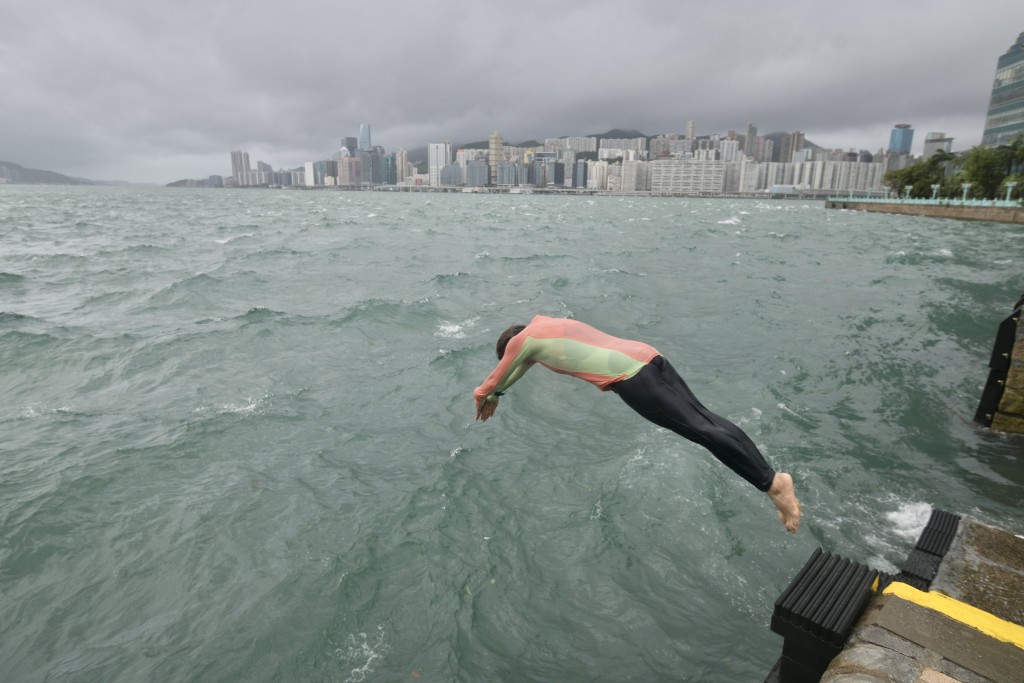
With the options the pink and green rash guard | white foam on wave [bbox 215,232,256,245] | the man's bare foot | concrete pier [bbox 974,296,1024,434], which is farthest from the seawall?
the pink and green rash guard

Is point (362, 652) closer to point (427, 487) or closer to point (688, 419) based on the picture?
point (427, 487)

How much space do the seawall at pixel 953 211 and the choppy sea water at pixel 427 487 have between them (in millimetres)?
57355

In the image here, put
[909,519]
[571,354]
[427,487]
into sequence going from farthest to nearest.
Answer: [427,487]
[909,519]
[571,354]

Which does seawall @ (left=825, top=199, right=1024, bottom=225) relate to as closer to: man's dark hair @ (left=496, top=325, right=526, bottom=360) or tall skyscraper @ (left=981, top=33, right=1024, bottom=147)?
tall skyscraper @ (left=981, top=33, right=1024, bottom=147)

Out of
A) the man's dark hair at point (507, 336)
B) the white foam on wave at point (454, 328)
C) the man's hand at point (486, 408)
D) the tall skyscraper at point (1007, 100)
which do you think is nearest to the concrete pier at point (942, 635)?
the man's hand at point (486, 408)

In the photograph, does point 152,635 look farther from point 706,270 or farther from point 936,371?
point 706,270

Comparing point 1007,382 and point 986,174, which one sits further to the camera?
point 986,174

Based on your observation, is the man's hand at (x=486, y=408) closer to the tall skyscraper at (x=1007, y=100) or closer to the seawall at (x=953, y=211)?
the seawall at (x=953, y=211)

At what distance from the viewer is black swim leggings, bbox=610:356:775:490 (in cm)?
425

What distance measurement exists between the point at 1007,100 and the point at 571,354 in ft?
470

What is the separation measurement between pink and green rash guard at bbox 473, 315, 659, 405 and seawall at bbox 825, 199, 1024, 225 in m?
72.6

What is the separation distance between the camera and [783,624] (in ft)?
12.0

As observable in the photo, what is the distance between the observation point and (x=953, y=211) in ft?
225

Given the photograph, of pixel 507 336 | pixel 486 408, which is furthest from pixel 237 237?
pixel 507 336
